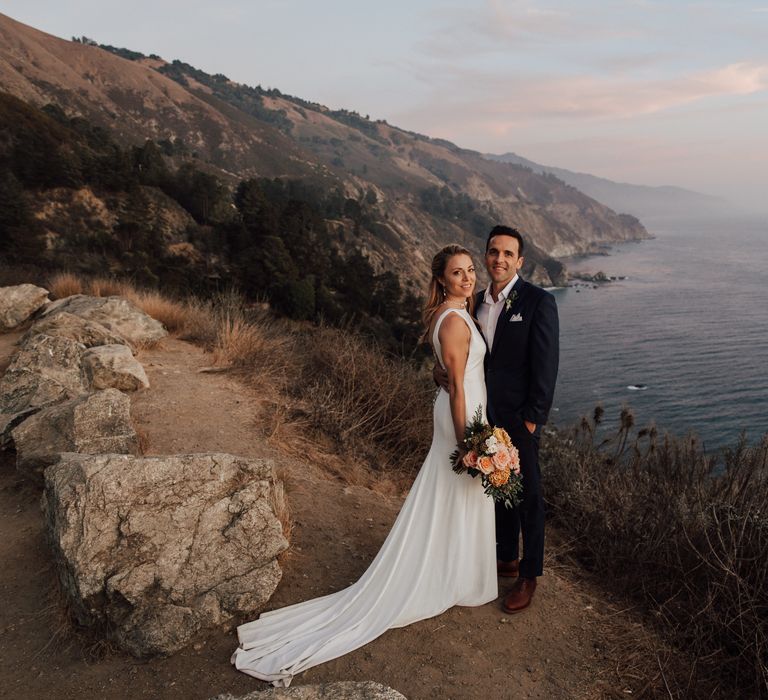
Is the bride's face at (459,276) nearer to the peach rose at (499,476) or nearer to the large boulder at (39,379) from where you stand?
the peach rose at (499,476)

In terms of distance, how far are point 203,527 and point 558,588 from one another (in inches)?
99.7

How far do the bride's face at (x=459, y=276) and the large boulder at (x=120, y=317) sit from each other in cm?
641

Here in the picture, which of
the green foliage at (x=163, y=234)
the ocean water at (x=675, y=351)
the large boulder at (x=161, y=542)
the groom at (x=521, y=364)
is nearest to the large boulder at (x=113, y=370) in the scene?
the large boulder at (x=161, y=542)

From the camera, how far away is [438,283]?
3.42m

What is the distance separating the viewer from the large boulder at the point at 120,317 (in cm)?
841

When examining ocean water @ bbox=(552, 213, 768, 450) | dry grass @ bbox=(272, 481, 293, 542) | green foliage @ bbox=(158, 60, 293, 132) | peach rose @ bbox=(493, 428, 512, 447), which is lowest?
ocean water @ bbox=(552, 213, 768, 450)

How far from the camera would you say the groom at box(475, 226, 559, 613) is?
335 centimetres

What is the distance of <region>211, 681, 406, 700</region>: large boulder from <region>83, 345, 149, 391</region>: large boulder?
5.05m

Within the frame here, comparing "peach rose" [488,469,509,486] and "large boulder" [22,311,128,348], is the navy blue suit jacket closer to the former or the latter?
"peach rose" [488,469,509,486]

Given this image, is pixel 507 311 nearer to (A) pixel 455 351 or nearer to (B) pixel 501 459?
(A) pixel 455 351

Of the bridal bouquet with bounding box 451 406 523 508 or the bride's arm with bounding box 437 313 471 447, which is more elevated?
the bride's arm with bounding box 437 313 471 447

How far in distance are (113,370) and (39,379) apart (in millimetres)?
789

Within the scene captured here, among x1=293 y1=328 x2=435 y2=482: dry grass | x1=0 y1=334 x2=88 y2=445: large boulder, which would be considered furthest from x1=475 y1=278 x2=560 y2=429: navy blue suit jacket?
x1=0 y1=334 x2=88 y2=445: large boulder

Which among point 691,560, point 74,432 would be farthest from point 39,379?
point 691,560
